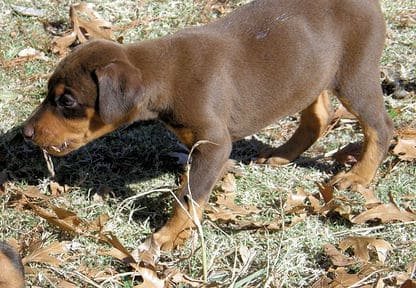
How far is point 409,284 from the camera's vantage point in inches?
169

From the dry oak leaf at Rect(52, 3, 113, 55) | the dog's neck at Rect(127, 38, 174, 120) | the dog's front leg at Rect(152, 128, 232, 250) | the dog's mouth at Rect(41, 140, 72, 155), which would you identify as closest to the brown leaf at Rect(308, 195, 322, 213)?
the dog's front leg at Rect(152, 128, 232, 250)

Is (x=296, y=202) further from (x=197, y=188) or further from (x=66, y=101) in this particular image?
(x=66, y=101)

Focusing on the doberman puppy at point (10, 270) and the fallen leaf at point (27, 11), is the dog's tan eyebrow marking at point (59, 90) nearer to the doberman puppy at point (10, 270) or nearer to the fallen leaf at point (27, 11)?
the doberman puppy at point (10, 270)

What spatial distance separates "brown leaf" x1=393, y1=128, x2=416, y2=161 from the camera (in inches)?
223

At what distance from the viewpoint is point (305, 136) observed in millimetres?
5773

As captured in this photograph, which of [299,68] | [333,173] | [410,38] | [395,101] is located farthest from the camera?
[410,38]

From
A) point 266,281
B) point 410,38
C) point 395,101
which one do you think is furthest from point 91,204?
point 410,38

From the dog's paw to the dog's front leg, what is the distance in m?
1.11

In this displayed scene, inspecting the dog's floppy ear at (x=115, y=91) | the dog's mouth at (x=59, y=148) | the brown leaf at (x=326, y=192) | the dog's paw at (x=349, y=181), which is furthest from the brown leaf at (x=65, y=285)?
the dog's paw at (x=349, y=181)

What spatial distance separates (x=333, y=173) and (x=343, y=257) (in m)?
1.19

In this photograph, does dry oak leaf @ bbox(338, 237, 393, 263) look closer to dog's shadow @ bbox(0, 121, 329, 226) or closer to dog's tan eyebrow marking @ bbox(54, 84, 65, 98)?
dog's shadow @ bbox(0, 121, 329, 226)

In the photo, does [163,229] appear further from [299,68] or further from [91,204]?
[299,68]

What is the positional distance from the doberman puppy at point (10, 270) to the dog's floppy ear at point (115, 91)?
1028mm

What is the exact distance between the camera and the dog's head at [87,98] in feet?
14.5
